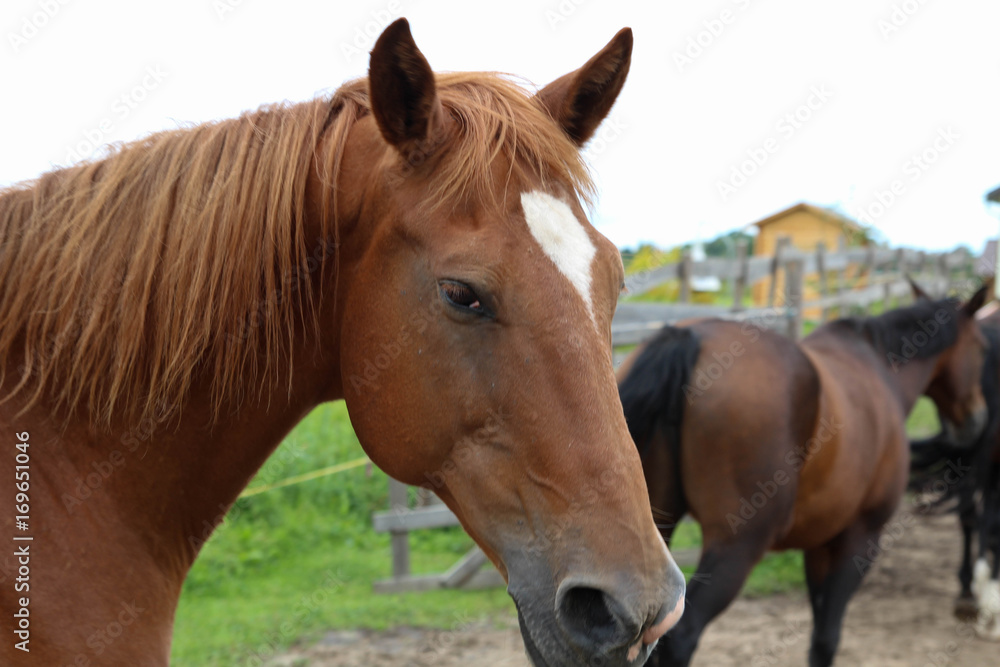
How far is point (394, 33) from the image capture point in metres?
1.41

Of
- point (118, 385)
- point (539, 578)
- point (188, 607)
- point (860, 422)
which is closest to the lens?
point (539, 578)

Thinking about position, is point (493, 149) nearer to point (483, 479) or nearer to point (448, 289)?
point (448, 289)

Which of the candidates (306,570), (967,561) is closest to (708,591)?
(967,561)

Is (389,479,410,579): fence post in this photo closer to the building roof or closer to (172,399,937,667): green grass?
(172,399,937,667): green grass

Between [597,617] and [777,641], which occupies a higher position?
[597,617]

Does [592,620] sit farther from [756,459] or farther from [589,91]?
[756,459]

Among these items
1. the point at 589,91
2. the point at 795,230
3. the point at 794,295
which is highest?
the point at 589,91

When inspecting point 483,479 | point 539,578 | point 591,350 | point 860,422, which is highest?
point 591,350

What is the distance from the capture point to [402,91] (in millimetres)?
1500

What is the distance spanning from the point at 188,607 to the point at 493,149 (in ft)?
17.1

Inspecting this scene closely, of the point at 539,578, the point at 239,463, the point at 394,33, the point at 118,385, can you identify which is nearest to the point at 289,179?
the point at 394,33

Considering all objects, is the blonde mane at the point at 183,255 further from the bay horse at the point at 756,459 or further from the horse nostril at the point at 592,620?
the bay horse at the point at 756,459

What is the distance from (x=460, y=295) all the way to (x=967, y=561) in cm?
621

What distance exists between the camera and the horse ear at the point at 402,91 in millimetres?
1432
